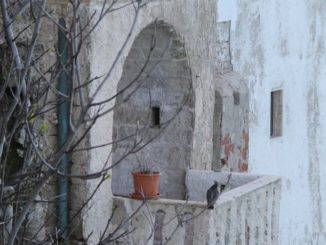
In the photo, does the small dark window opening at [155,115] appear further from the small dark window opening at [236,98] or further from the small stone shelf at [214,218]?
the small dark window opening at [236,98]

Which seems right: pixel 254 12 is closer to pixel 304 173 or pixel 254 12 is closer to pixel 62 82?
pixel 304 173

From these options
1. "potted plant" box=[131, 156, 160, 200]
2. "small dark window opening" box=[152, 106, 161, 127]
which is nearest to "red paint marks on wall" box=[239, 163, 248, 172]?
"small dark window opening" box=[152, 106, 161, 127]

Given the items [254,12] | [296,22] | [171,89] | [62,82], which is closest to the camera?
[62,82]

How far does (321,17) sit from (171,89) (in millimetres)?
4569

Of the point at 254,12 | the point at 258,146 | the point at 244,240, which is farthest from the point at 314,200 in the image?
the point at 244,240

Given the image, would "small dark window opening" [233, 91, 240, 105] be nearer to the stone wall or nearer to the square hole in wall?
the stone wall

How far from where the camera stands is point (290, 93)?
1189cm

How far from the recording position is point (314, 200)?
12.5 meters

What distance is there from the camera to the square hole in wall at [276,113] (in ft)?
37.9

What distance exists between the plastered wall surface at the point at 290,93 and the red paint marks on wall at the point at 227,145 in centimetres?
91

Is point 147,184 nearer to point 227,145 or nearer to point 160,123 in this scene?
A: point 160,123

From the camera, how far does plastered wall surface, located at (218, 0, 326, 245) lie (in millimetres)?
10805

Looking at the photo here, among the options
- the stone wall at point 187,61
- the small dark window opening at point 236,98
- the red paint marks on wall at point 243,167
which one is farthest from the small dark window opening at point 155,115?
the red paint marks on wall at point 243,167

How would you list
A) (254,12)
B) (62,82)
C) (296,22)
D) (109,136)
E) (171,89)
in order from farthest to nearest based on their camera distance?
(296,22) < (254,12) < (171,89) < (109,136) < (62,82)
